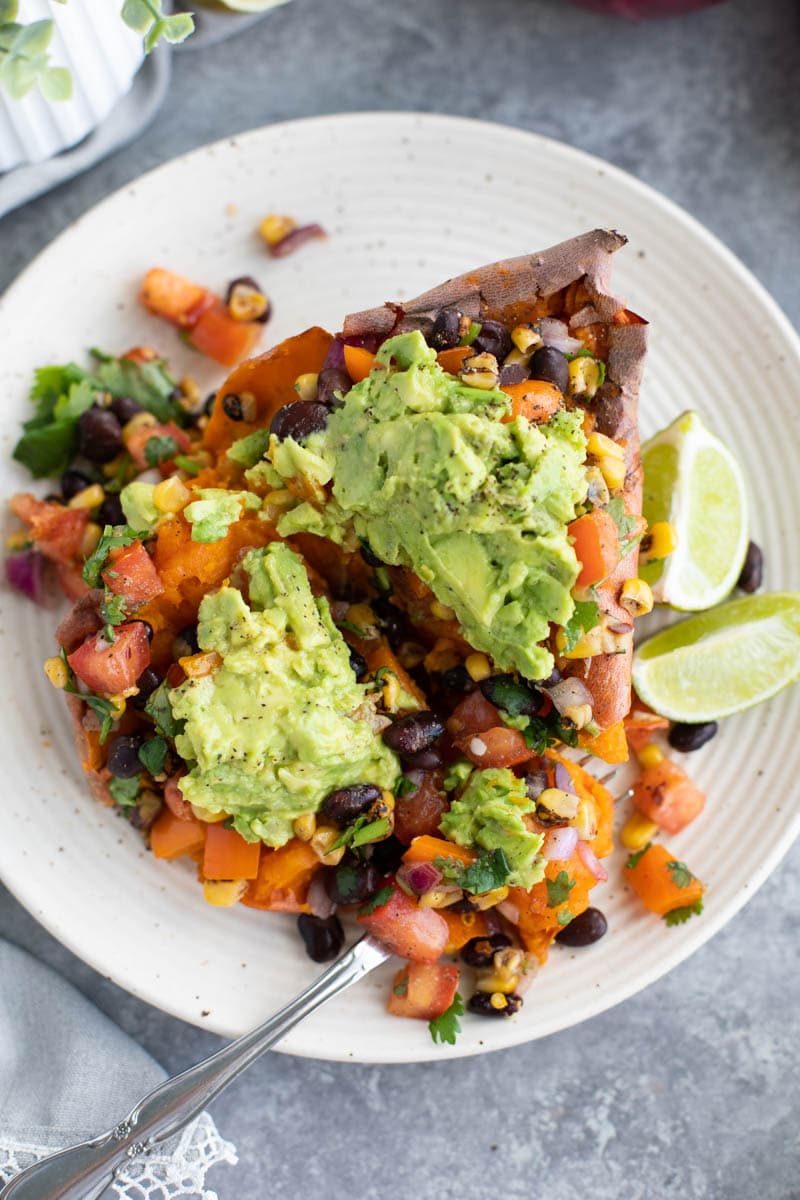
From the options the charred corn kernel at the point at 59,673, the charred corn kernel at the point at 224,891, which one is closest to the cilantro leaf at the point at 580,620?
the charred corn kernel at the point at 224,891

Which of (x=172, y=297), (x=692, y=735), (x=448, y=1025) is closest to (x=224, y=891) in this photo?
(x=448, y=1025)

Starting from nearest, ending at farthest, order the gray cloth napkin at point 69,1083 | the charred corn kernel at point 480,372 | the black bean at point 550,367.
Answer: the charred corn kernel at point 480,372 < the black bean at point 550,367 < the gray cloth napkin at point 69,1083

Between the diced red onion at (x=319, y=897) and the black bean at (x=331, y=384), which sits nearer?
the black bean at (x=331, y=384)

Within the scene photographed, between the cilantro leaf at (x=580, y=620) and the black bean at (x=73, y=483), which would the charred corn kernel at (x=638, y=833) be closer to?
the cilantro leaf at (x=580, y=620)

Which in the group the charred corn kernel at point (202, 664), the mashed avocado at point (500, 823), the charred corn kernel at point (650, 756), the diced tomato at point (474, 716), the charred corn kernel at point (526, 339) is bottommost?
the charred corn kernel at point (650, 756)

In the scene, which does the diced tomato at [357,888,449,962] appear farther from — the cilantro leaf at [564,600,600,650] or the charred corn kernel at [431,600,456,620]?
the cilantro leaf at [564,600,600,650]
